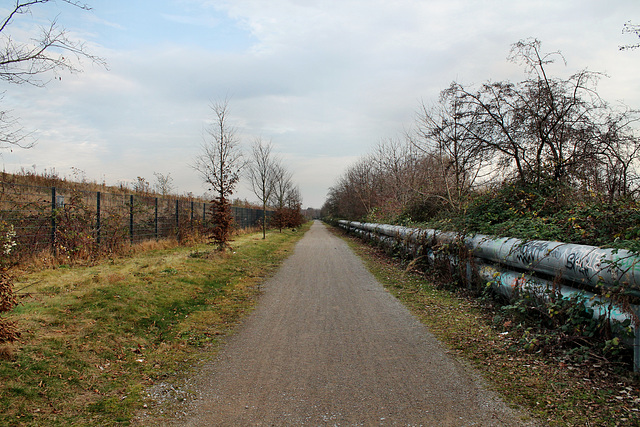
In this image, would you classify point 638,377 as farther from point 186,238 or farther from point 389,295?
point 186,238

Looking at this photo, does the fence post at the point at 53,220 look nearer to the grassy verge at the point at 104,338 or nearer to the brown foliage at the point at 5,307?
the grassy verge at the point at 104,338

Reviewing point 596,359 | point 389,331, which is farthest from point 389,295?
point 596,359

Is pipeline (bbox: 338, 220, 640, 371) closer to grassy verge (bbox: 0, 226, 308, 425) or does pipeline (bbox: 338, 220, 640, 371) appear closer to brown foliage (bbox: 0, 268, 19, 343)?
grassy verge (bbox: 0, 226, 308, 425)

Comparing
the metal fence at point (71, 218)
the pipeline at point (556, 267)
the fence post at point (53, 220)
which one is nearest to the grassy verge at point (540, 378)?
the pipeline at point (556, 267)

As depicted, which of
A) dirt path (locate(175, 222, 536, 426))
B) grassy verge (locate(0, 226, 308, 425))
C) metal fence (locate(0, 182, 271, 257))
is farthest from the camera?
metal fence (locate(0, 182, 271, 257))

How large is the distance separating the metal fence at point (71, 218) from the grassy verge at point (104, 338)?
176 cm

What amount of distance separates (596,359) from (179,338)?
4.70 meters

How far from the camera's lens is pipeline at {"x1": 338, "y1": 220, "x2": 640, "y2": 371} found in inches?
143

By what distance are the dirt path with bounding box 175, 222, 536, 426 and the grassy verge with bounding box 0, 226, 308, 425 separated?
1.95 ft

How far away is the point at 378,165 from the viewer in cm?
2784

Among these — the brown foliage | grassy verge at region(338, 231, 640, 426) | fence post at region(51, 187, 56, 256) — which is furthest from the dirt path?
fence post at region(51, 187, 56, 256)

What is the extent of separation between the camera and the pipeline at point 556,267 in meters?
3.64

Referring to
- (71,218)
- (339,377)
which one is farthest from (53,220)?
(339,377)

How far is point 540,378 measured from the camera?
3.56 m
